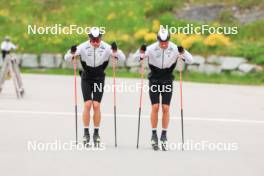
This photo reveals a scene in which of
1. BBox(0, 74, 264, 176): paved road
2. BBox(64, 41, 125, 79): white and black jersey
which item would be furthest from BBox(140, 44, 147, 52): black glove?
BBox(0, 74, 264, 176): paved road

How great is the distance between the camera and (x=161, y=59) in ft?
40.0

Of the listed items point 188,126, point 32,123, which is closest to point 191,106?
point 188,126

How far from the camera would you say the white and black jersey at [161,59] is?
1220cm

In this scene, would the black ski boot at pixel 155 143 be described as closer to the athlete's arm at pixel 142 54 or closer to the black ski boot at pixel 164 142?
the black ski boot at pixel 164 142

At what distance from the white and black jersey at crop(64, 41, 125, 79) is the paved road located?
1174 mm

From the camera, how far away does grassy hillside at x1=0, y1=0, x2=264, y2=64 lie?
28641 mm

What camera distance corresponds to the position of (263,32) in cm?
2912

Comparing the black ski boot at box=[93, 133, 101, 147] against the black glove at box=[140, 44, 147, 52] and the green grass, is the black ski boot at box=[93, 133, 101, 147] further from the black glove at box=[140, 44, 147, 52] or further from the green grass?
the green grass

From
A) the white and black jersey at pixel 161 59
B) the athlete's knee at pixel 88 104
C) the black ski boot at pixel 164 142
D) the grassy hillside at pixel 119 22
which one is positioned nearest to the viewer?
the white and black jersey at pixel 161 59

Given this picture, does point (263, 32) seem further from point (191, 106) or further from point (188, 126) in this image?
point (188, 126)

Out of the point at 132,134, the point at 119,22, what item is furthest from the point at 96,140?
the point at 119,22

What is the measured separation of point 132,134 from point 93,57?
2426 mm

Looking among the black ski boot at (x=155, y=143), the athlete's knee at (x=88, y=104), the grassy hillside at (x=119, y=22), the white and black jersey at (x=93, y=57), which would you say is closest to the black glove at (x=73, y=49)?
the white and black jersey at (x=93, y=57)

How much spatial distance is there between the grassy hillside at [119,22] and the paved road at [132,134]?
5.36 meters
